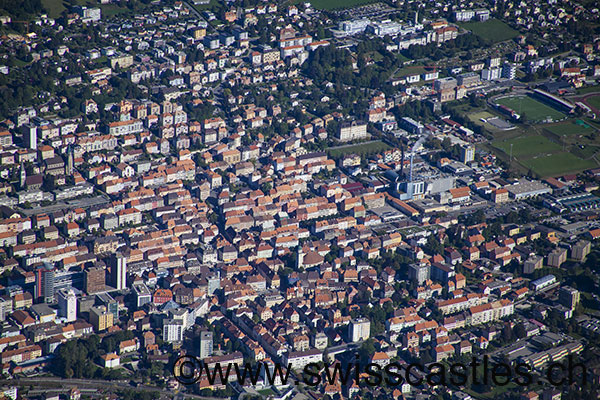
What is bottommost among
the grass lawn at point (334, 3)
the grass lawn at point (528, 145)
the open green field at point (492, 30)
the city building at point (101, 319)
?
the open green field at point (492, 30)

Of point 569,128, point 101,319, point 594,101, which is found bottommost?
point 594,101

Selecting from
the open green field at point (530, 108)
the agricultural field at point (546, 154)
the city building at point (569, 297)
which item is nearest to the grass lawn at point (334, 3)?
the open green field at point (530, 108)

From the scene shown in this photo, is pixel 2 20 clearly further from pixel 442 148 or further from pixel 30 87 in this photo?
pixel 442 148

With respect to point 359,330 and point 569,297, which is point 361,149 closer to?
point 569,297

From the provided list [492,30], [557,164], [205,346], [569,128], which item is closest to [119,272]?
[205,346]

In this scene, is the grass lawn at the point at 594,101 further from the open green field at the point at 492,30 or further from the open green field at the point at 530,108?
the open green field at the point at 492,30

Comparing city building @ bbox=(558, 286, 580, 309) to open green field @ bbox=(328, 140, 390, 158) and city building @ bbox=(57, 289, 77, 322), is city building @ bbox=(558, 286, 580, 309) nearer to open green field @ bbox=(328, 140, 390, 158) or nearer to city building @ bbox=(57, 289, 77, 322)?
open green field @ bbox=(328, 140, 390, 158)

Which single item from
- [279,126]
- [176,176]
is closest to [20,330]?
[176,176]
